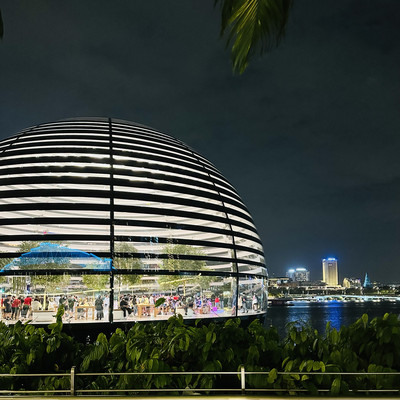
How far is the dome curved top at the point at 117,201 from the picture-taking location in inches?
657

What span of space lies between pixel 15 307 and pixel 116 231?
16.5 ft

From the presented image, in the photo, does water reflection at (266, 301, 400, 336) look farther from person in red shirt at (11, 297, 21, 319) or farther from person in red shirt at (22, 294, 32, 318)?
person in red shirt at (11, 297, 21, 319)

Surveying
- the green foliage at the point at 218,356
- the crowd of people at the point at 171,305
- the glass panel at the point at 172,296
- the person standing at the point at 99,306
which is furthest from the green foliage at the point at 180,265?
the green foliage at the point at 218,356

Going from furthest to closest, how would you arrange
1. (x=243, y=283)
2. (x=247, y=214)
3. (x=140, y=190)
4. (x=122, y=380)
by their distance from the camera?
(x=247, y=214) → (x=243, y=283) → (x=140, y=190) → (x=122, y=380)

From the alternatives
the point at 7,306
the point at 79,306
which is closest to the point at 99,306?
the point at 79,306

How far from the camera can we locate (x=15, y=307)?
16.4m

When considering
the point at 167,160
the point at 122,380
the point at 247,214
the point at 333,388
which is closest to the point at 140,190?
the point at 167,160

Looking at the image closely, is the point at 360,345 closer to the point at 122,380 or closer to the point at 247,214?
the point at 122,380

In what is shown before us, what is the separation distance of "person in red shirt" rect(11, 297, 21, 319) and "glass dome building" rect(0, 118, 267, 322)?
0.27 meters

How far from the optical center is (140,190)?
18453mm

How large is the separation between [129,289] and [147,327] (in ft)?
32.2

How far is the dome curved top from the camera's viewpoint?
16.7m

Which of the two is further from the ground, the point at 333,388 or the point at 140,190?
the point at 140,190

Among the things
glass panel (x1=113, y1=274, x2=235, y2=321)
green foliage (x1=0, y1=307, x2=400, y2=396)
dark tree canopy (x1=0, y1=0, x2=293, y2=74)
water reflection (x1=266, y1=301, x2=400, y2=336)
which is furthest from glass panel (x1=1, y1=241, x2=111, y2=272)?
dark tree canopy (x1=0, y1=0, x2=293, y2=74)
